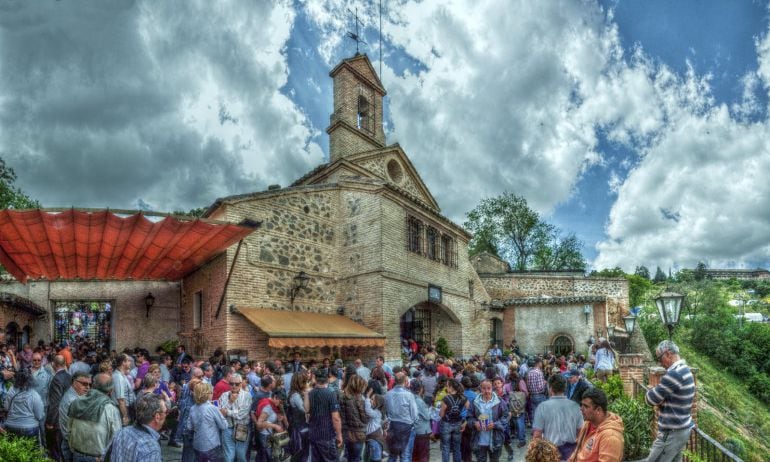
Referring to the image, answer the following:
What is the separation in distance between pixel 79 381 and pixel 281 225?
8720 millimetres

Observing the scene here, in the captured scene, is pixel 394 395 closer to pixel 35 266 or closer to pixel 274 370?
pixel 274 370

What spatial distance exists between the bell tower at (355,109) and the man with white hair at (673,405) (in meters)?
15.4

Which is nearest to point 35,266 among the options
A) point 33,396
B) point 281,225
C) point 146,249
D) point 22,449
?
point 146,249

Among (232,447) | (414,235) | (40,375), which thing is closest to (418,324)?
(414,235)

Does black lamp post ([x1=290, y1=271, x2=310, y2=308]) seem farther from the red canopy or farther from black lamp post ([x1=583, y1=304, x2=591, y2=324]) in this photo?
black lamp post ([x1=583, y1=304, x2=591, y2=324])

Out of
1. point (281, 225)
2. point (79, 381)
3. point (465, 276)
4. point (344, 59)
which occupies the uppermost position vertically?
point (344, 59)

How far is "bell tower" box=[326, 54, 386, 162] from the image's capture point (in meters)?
19.3

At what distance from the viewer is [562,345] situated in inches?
840

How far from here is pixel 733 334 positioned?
2972 centimetres

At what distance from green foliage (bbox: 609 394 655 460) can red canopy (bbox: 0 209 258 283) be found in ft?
23.6

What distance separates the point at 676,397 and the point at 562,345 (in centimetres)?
1752

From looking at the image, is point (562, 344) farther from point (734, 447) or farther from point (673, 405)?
point (673, 405)

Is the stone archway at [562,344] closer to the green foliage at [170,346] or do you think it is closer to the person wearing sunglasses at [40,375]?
the green foliage at [170,346]

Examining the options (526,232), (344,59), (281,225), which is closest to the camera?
(281,225)
